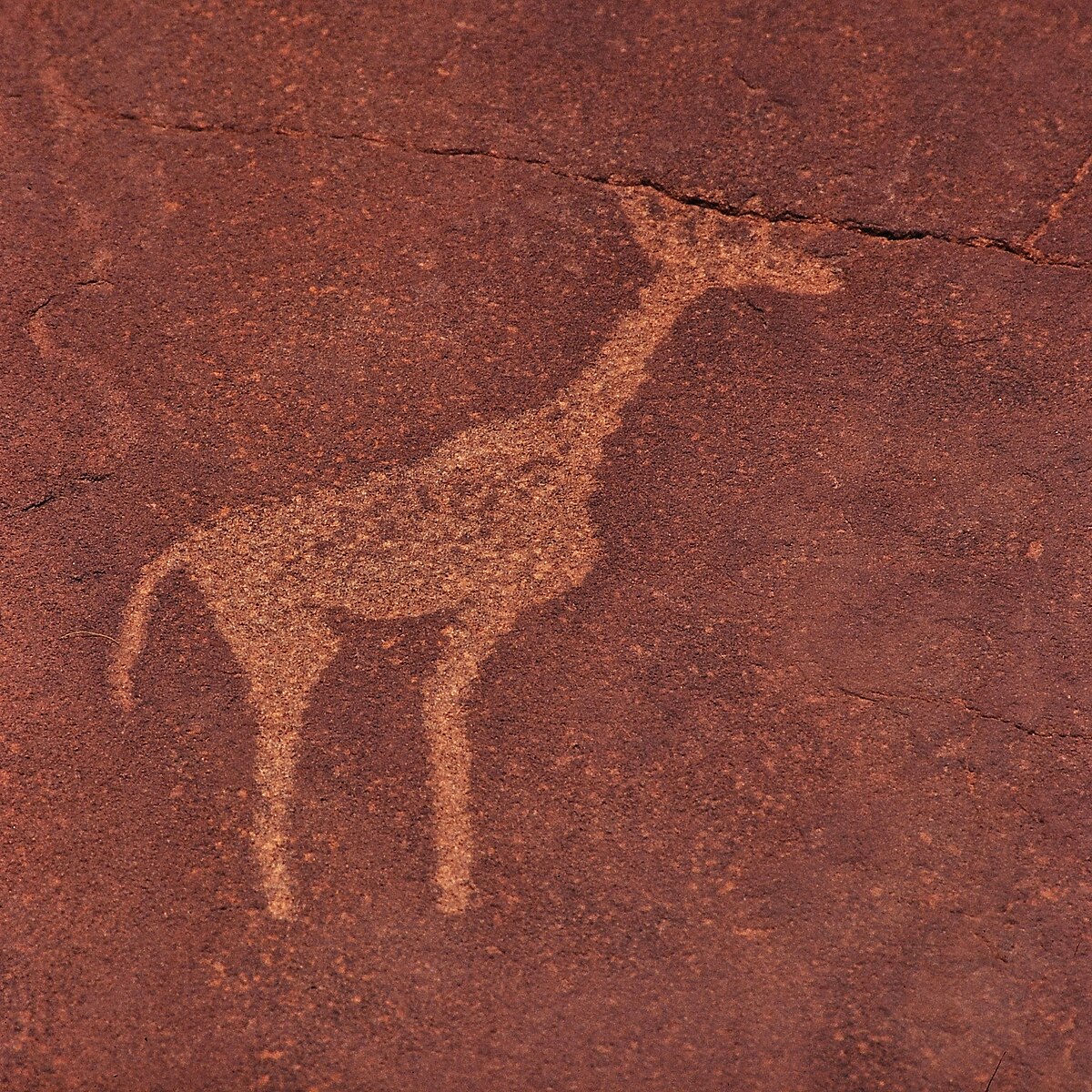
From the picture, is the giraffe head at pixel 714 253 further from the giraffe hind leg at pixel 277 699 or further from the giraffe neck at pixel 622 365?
the giraffe hind leg at pixel 277 699

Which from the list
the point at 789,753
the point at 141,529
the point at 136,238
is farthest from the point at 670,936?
the point at 136,238

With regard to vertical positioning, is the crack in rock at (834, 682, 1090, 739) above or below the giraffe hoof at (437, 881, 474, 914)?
above

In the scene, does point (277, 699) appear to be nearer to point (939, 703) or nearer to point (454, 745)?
point (454, 745)

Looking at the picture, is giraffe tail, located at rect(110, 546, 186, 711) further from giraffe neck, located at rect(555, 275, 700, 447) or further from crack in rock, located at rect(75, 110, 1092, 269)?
crack in rock, located at rect(75, 110, 1092, 269)

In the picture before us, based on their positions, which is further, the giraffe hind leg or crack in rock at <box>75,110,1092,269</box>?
crack in rock at <box>75,110,1092,269</box>

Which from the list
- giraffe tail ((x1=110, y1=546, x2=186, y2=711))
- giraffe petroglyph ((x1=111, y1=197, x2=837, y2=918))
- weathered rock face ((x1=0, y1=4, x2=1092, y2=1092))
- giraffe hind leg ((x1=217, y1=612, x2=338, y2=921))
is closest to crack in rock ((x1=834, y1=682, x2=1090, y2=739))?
weathered rock face ((x1=0, y1=4, x2=1092, y2=1092))

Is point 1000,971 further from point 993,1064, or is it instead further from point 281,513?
point 281,513

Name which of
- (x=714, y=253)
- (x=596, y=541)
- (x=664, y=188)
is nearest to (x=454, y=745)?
(x=596, y=541)
